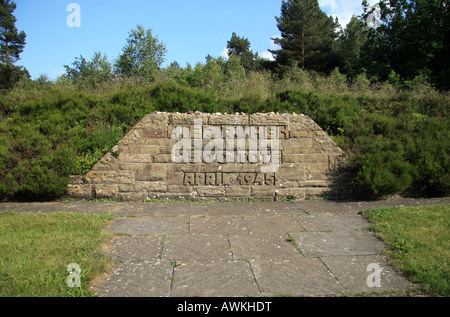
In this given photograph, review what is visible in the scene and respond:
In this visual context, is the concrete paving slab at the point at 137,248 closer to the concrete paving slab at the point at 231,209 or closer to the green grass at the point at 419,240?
the concrete paving slab at the point at 231,209

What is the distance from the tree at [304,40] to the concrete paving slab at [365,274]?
2918cm

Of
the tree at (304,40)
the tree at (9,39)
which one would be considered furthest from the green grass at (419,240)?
the tree at (9,39)

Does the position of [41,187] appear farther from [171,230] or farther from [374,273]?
[374,273]

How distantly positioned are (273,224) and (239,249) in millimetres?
1048

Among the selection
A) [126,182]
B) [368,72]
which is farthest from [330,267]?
[368,72]

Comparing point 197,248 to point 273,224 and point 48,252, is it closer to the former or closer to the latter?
point 273,224

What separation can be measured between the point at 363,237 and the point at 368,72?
21.3 metres

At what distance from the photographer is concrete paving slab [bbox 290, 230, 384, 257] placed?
3.56 meters

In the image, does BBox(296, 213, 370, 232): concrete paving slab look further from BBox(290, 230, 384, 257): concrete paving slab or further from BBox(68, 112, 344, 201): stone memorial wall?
Answer: BBox(68, 112, 344, 201): stone memorial wall

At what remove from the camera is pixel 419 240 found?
3697 millimetres

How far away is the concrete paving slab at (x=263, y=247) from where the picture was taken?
3.45 meters

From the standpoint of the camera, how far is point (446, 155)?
6.06 metres

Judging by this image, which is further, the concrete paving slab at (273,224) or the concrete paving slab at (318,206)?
the concrete paving slab at (318,206)

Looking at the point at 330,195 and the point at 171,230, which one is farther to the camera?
the point at 330,195
